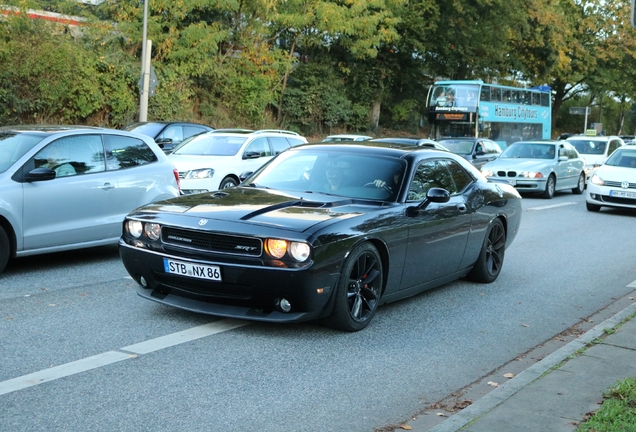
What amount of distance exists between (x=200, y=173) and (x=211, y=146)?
1216mm

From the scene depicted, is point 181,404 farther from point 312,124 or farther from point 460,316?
point 312,124

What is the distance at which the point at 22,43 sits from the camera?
93.4 ft

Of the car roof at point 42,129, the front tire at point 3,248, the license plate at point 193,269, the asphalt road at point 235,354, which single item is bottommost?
the asphalt road at point 235,354

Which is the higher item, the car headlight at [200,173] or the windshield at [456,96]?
the windshield at [456,96]

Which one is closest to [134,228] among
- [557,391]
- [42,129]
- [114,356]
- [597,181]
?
[114,356]

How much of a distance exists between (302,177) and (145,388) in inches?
125

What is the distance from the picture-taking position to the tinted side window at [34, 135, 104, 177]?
9.24 metres

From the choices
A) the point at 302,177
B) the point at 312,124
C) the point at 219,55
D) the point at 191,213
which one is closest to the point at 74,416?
the point at 191,213

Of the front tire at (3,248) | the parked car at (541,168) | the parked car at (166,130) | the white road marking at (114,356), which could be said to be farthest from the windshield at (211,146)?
the white road marking at (114,356)

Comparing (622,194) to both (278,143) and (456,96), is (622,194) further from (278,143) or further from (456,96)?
(456,96)

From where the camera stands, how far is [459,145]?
28.4m

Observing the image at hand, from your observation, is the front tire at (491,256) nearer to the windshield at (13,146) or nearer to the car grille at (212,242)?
the car grille at (212,242)

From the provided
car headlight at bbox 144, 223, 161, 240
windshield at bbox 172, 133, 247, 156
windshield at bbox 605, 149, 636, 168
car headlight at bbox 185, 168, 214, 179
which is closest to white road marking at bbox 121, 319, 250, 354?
car headlight at bbox 144, 223, 161, 240

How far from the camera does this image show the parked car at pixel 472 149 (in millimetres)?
27516
